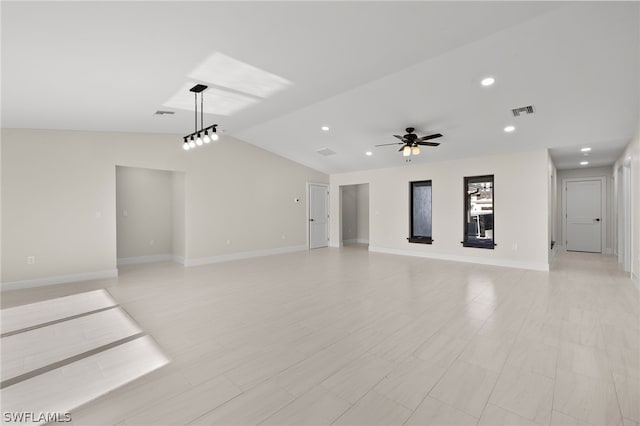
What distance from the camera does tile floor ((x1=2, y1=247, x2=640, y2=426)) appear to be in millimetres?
1806

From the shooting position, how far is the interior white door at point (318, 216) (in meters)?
9.30

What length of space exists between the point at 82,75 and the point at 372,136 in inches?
187

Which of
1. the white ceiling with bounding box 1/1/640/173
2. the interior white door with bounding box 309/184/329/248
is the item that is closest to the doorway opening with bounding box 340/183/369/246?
the interior white door with bounding box 309/184/329/248

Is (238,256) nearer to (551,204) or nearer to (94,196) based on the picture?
(94,196)

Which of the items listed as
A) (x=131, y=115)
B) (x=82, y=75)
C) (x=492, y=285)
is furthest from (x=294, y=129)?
(x=492, y=285)

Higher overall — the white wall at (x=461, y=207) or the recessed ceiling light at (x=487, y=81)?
the recessed ceiling light at (x=487, y=81)

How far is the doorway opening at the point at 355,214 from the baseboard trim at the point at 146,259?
561 cm

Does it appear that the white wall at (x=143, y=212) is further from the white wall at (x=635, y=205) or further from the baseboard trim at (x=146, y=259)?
the white wall at (x=635, y=205)

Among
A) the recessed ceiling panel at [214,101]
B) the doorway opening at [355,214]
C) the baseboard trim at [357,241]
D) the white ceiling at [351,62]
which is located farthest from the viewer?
the baseboard trim at [357,241]

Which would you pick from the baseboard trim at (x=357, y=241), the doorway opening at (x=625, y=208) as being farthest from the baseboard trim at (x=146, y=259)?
the doorway opening at (x=625, y=208)

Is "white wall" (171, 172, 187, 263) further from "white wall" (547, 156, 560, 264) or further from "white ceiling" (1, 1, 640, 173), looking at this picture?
"white wall" (547, 156, 560, 264)

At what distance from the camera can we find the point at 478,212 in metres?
7.01

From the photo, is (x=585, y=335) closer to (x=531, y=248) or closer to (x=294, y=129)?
(x=531, y=248)

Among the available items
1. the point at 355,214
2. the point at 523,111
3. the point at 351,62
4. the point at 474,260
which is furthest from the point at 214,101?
the point at 355,214
